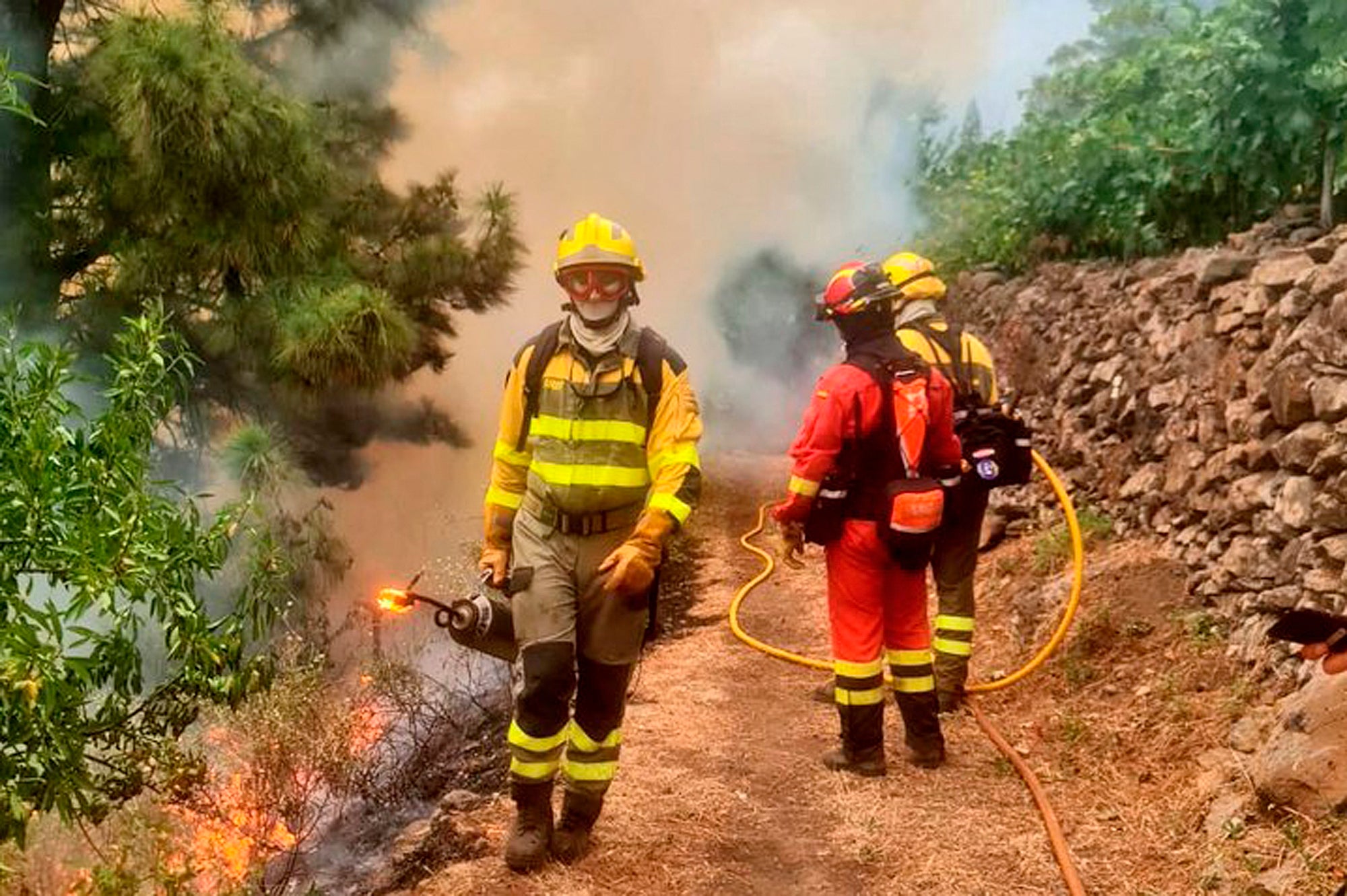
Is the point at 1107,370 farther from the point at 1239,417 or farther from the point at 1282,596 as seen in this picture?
the point at 1282,596

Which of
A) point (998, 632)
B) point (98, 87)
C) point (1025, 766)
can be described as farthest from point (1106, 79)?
point (98, 87)

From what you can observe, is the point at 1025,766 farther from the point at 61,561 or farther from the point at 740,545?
the point at 740,545

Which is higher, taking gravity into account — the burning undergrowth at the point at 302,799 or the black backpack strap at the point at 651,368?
the black backpack strap at the point at 651,368

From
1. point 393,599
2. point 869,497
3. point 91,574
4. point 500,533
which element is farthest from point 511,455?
point 869,497

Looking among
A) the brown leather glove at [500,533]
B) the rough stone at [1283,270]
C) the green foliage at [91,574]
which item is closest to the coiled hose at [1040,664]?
the rough stone at [1283,270]

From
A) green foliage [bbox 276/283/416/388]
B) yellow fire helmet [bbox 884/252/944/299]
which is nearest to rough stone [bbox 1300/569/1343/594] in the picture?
yellow fire helmet [bbox 884/252/944/299]

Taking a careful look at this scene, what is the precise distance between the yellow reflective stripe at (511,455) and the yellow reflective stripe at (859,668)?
1.73m

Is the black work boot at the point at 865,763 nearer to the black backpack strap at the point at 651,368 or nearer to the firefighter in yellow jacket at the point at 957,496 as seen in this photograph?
the firefighter in yellow jacket at the point at 957,496

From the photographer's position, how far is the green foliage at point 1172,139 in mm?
5859

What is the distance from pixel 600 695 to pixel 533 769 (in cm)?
34

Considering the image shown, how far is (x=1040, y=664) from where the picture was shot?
570 centimetres

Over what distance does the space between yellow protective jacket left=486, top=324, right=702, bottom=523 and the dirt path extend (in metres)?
1.36

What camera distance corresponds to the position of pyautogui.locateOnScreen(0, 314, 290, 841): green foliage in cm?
302

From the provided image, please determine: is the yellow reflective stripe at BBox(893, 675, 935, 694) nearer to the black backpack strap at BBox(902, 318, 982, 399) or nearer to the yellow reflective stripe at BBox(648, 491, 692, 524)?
the black backpack strap at BBox(902, 318, 982, 399)
